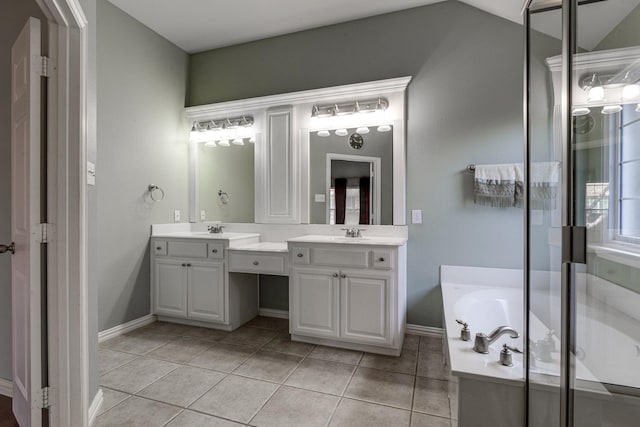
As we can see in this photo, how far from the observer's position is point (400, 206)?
2.89 meters

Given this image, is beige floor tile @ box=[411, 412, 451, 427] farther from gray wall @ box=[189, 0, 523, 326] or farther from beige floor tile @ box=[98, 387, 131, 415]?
beige floor tile @ box=[98, 387, 131, 415]

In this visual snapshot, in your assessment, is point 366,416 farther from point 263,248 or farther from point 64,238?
point 64,238

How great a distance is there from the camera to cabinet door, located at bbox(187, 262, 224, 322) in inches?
115

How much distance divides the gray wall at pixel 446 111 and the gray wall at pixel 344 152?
7.8 inches

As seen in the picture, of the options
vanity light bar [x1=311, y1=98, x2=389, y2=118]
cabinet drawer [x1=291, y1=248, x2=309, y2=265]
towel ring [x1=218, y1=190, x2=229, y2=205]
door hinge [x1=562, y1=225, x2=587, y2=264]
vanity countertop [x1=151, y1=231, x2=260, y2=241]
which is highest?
vanity light bar [x1=311, y1=98, x2=389, y2=118]

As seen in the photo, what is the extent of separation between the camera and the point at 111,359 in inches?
93.4

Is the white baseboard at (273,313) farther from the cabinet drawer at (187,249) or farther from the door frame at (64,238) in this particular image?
the door frame at (64,238)

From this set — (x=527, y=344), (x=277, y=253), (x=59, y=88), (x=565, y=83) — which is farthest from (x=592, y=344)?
(x=59, y=88)

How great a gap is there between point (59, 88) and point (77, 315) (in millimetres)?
1063

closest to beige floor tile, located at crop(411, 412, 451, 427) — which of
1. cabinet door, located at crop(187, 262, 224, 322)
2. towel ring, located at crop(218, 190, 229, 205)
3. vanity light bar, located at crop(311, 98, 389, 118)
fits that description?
cabinet door, located at crop(187, 262, 224, 322)

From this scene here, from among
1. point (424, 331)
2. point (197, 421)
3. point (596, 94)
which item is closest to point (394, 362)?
point (424, 331)

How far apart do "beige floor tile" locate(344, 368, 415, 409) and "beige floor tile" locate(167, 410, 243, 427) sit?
2.39 ft

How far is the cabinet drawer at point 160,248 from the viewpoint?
3.15m

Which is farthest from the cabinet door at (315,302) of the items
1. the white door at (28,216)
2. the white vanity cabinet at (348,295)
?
the white door at (28,216)
